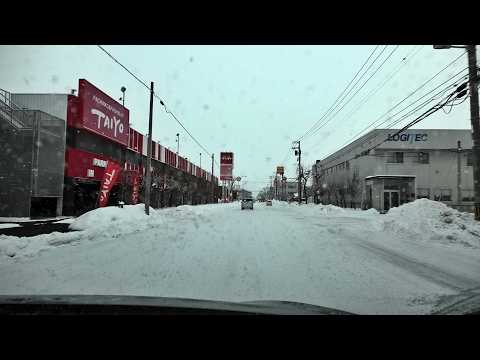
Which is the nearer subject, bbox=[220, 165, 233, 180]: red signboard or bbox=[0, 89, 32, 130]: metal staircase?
bbox=[0, 89, 32, 130]: metal staircase

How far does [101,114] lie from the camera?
28.5 m

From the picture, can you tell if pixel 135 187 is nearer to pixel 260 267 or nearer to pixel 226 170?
pixel 260 267

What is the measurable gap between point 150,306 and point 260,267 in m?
5.74

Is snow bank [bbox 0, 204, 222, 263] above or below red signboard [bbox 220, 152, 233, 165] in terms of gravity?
below

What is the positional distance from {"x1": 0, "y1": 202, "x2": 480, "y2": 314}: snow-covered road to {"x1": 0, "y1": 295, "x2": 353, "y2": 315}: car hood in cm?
218

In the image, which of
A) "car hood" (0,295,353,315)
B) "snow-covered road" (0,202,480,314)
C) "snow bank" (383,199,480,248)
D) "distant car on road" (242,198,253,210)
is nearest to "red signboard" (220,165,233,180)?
"distant car on road" (242,198,253,210)

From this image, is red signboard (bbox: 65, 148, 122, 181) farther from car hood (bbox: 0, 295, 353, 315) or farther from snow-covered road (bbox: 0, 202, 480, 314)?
car hood (bbox: 0, 295, 353, 315)

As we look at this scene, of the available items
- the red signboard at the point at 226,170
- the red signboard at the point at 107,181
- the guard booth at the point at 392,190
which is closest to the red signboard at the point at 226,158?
the red signboard at the point at 226,170

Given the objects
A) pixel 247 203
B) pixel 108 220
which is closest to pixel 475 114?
pixel 108 220

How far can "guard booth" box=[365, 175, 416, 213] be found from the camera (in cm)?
4797

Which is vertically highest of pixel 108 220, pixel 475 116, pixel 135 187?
pixel 475 116

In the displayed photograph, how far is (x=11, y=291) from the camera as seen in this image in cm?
668
